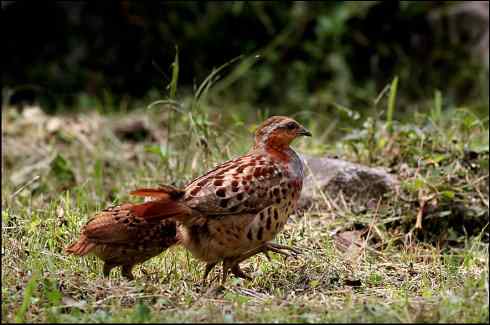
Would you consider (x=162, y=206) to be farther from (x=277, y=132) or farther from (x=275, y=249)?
(x=277, y=132)

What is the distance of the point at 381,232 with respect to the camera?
6.83 metres

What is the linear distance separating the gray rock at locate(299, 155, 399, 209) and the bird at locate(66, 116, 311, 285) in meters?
1.61

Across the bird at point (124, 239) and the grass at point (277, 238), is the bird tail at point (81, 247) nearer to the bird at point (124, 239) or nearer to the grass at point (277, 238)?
the bird at point (124, 239)

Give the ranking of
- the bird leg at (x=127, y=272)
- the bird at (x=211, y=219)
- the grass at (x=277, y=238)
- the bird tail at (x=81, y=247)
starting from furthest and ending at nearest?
the bird leg at (x=127, y=272)
the bird tail at (x=81, y=247)
the bird at (x=211, y=219)
the grass at (x=277, y=238)

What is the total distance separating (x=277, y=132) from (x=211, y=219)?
2.65ft

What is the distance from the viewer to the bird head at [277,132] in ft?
18.6

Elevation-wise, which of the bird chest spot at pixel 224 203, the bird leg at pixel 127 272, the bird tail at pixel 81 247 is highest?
the bird chest spot at pixel 224 203

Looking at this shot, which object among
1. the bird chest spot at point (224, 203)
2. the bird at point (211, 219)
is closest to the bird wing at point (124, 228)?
the bird at point (211, 219)

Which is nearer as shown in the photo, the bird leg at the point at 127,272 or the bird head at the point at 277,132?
the bird leg at the point at 127,272

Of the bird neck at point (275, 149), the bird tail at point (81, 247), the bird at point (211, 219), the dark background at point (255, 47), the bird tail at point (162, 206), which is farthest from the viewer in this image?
the dark background at point (255, 47)

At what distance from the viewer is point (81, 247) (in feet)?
17.2

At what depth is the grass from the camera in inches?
176

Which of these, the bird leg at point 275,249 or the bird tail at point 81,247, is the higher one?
Result: the bird tail at point 81,247

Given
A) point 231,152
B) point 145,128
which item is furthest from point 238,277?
point 145,128
